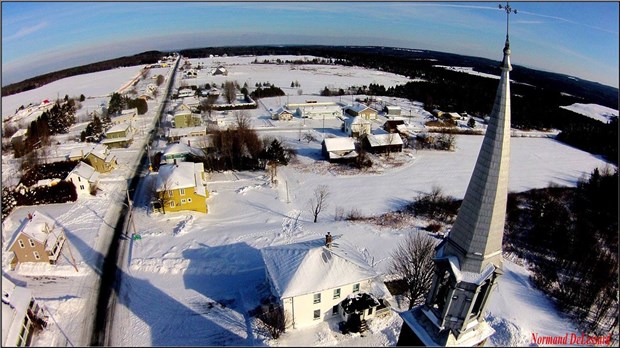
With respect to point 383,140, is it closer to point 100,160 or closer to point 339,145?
point 339,145

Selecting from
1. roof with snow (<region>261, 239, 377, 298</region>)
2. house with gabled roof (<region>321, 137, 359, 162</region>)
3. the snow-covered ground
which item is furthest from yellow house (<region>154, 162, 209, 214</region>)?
the snow-covered ground

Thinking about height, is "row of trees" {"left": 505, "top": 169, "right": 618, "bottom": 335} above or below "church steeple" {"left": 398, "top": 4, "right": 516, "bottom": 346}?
below

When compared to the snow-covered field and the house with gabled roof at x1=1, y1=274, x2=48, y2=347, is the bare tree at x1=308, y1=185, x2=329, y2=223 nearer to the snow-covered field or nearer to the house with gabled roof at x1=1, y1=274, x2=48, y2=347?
the snow-covered field

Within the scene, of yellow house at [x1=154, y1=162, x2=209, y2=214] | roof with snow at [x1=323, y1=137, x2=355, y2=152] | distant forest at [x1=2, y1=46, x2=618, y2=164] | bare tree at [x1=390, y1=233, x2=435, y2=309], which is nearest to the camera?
Answer: bare tree at [x1=390, y1=233, x2=435, y2=309]

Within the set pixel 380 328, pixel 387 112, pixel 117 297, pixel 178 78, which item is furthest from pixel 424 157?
pixel 178 78

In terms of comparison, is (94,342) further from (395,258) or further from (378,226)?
(378,226)

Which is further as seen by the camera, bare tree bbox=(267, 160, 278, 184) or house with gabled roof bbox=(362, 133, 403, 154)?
house with gabled roof bbox=(362, 133, 403, 154)

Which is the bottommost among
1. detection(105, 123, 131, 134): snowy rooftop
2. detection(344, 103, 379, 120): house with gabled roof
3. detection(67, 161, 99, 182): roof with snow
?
detection(67, 161, 99, 182): roof with snow

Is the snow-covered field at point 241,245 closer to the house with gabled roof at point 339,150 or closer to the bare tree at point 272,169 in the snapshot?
the bare tree at point 272,169

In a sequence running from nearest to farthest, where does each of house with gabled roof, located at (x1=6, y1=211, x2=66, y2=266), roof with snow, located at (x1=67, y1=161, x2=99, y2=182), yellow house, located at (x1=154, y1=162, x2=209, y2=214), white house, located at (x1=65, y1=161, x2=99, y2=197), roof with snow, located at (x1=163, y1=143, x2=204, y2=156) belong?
house with gabled roof, located at (x1=6, y1=211, x2=66, y2=266) < yellow house, located at (x1=154, y1=162, x2=209, y2=214) < white house, located at (x1=65, y1=161, x2=99, y2=197) < roof with snow, located at (x1=67, y1=161, x2=99, y2=182) < roof with snow, located at (x1=163, y1=143, x2=204, y2=156)
